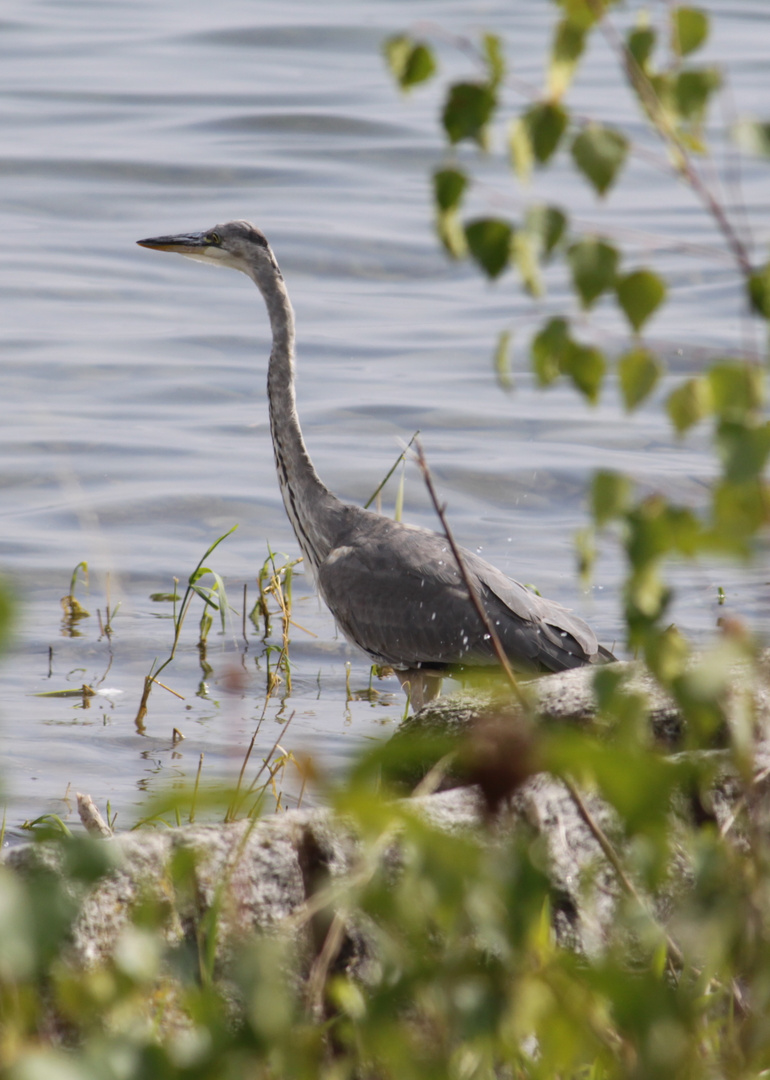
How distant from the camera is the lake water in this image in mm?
5727

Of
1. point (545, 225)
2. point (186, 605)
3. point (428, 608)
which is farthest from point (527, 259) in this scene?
point (186, 605)

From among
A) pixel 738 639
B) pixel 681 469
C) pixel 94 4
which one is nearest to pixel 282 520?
pixel 681 469

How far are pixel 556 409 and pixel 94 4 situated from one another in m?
13.2

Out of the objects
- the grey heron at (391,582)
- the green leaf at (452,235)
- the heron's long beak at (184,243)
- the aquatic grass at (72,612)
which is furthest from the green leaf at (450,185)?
the aquatic grass at (72,612)

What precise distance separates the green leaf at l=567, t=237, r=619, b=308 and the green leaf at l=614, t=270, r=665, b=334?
3 centimetres

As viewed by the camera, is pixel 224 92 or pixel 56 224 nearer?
pixel 56 224

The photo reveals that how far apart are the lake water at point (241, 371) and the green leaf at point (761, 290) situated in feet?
0.28

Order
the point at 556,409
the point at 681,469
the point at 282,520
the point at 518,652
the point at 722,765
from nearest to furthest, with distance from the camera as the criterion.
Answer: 1. the point at 722,765
2. the point at 518,652
3. the point at 282,520
4. the point at 681,469
5. the point at 556,409

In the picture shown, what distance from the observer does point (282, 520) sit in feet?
25.8

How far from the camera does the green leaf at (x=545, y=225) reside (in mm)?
1394

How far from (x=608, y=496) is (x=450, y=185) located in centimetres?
35

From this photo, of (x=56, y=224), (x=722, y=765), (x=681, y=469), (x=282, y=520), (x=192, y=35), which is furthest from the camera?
(x=192, y=35)

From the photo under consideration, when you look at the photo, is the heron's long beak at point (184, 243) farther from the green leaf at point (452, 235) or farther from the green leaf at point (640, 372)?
the green leaf at point (640, 372)

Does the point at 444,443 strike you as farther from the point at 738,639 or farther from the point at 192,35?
the point at 192,35
